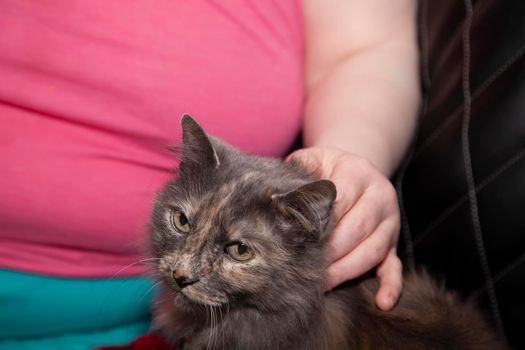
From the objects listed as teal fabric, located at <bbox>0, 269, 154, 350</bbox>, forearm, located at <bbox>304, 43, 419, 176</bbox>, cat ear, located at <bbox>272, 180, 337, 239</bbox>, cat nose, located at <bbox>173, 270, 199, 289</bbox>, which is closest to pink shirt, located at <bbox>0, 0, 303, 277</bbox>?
teal fabric, located at <bbox>0, 269, 154, 350</bbox>

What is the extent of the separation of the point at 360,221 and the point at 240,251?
273mm

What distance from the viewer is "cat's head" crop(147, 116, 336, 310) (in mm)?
822

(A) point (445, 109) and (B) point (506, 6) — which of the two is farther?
(A) point (445, 109)

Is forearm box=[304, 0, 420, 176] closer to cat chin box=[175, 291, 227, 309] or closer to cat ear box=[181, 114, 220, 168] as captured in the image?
cat ear box=[181, 114, 220, 168]

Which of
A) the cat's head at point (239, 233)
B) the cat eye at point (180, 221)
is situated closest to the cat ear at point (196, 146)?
the cat's head at point (239, 233)

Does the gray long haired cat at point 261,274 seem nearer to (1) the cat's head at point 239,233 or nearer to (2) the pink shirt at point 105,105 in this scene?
(1) the cat's head at point 239,233

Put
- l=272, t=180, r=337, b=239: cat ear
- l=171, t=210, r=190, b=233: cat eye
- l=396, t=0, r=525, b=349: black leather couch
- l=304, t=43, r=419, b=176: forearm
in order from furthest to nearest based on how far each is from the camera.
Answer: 1. l=304, t=43, r=419, b=176: forearm
2. l=396, t=0, r=525, b=349: black leather couch
3. l=171, t=210, r=190, b=233: cat eye
4. l=272, t=180, r=337, b=239: cat ear

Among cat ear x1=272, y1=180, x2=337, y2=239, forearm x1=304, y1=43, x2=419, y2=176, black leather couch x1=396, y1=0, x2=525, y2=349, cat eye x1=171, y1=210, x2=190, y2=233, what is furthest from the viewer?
forearm x1=304, y1=43, x2=419, y2=176

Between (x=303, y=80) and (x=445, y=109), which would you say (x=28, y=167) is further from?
(x=445, y=109)

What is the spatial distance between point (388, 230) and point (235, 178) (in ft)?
1.21

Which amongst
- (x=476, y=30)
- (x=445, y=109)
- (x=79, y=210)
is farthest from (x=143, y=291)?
(x=476, y=30)

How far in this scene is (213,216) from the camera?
0.86 metres

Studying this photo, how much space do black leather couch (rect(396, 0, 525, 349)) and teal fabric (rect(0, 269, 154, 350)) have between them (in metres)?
0.71

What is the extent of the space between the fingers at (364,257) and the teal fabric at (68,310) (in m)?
0.45
